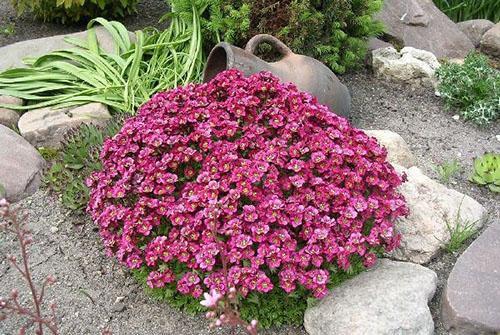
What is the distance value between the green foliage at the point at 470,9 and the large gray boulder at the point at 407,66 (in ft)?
5.81

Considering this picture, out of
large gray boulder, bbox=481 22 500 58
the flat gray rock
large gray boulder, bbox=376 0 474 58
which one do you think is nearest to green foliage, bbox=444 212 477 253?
the flat gray rock

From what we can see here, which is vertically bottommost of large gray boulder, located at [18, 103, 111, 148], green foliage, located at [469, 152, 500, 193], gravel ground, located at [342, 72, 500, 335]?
gravel ground, located at [342, 72, 500, 335]

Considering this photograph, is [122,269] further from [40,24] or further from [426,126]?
[40,24]

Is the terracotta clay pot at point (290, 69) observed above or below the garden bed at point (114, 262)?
above

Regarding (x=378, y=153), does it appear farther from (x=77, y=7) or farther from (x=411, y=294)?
(x=77, y=7)

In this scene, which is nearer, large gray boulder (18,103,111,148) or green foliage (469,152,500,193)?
green foliage (469,152,500,193)

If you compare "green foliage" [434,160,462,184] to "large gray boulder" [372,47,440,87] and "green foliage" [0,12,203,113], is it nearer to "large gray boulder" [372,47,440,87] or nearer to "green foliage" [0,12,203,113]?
"large gray boulder" [372,47,440,87]

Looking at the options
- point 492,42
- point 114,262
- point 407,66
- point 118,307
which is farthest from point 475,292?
point 492,42

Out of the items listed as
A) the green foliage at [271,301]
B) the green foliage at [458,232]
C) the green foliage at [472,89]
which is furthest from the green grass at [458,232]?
the green foliage at [472,89]

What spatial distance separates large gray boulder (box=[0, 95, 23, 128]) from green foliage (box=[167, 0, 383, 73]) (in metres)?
1.32

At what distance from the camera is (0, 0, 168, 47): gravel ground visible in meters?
5.76

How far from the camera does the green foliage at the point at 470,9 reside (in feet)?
21.2

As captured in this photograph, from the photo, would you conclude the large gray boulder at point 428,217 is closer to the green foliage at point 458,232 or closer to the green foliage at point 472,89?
the green foliage at point 458,232

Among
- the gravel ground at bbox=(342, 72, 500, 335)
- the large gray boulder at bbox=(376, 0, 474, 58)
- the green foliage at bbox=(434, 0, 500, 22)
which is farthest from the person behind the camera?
the green foliage at bbox=(434, 0, 500, 22)
